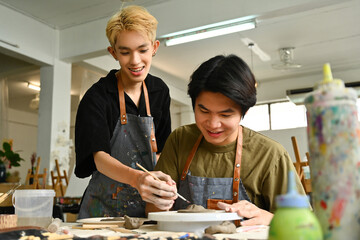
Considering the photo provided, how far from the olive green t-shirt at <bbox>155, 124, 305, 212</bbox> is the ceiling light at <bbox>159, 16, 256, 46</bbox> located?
3.26m

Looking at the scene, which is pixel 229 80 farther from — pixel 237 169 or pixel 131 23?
pixel 131 23

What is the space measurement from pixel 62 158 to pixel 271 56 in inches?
159

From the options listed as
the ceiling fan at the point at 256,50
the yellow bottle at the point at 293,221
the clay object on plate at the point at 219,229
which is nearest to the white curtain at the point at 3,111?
the ceiling fan at the point at 256,50

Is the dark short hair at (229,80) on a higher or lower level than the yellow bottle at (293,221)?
higher

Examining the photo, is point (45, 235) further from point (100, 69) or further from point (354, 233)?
point (100, 69)

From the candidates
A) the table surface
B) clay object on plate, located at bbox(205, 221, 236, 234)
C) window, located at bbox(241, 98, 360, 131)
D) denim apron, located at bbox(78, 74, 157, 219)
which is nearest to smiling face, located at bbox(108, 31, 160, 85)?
denim apron, located at bbox(78, 74, 157, 219)

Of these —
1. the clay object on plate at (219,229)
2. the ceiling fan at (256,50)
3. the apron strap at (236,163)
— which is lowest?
the clay object on plate at (219,229)

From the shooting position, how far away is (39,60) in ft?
17.7

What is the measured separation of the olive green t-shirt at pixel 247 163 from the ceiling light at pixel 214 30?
3.26 meters

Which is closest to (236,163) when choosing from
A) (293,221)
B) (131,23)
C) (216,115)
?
(216,115)

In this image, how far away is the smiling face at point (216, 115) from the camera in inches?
49.2

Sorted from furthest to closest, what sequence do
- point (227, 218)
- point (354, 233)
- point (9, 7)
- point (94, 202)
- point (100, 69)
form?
point (100, 69), point (9, 7), point (94, 202), point (227, 218), point (354, 233)

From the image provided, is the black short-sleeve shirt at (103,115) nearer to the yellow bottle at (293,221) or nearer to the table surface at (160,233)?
the table surface at (160,233)

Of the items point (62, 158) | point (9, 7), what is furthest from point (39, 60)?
point (62, 158)
